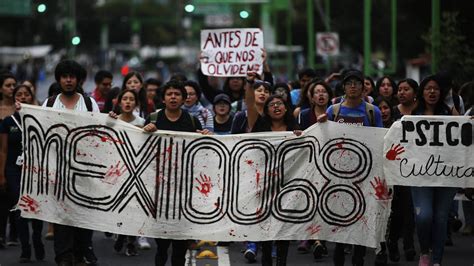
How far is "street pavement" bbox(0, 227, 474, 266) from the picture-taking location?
463 inches

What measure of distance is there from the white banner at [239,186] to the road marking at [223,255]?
1.76m

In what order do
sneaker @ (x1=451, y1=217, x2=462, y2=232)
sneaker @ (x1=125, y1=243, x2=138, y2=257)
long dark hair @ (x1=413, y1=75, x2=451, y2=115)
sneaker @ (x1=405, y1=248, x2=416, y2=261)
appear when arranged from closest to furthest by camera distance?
long dark hair @ (x1=413, y1=75, x2=451, y2=115), sneaker @ (x1=405, y1=248, x2=416, y2=261), sneaker @ (x1=125, y1=243, x2=138, y2=257), sneaker @ (x1=451, y1=217, x2=462, y2=232)

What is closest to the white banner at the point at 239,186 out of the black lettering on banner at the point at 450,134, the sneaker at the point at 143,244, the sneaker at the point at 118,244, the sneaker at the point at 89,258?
the black lettering on banner at the point at 450,134

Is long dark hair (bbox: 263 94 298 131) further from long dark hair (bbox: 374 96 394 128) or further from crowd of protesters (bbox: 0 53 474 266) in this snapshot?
long dark hair (bbox: 374 96 394 128)

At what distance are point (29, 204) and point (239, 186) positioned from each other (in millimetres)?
1849

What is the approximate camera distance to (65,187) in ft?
33.4

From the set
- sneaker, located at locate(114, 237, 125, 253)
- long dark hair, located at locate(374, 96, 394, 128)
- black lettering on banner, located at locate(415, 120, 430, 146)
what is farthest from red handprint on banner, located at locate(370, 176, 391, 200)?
sneaker, located at locate(114, 237, 125, 253)

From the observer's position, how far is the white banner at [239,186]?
10031mm

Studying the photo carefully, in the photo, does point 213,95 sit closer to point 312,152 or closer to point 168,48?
point 312,152

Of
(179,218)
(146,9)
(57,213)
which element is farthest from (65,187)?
(146,9)

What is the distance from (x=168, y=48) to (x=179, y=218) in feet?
409

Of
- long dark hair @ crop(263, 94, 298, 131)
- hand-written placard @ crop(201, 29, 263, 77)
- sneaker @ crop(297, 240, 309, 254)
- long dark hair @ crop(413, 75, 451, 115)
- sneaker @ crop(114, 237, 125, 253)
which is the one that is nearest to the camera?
long dark hair @ crop(263, 94, 298, 131)

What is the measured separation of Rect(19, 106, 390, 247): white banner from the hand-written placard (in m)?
3.48

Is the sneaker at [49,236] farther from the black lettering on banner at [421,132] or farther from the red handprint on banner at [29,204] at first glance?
the black lettering on banner at [421,132]
